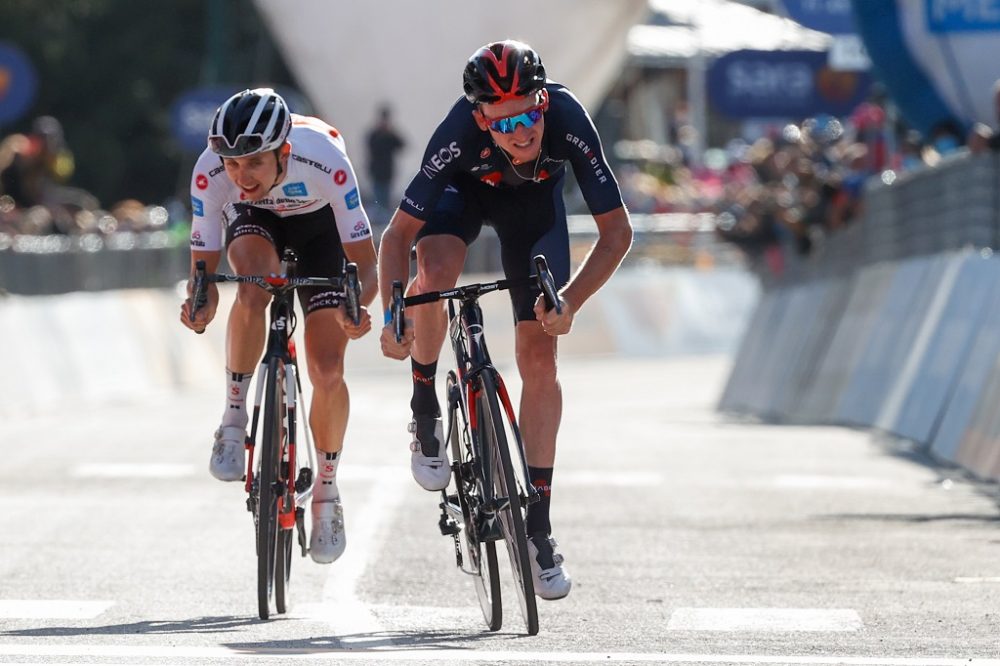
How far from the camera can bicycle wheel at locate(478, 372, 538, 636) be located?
799 cm

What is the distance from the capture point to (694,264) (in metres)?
37.5

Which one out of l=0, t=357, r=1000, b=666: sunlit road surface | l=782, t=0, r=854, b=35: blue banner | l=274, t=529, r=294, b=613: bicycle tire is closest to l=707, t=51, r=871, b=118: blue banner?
l=782, t=0, r=854, b=35: blue banner

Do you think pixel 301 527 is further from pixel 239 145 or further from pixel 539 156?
pixel 539 156

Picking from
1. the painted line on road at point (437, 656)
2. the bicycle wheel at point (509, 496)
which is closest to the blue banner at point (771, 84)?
the bicycle wheel at point (509, 496)

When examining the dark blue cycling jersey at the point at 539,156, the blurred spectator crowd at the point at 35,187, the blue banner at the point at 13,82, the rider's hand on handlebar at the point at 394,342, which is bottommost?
the blurred spectator crowd at the point at 35,187

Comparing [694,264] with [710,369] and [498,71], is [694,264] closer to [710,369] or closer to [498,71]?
[710,369]

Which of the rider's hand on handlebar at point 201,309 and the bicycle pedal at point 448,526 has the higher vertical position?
the rider's hand on handlebar at point 201,309

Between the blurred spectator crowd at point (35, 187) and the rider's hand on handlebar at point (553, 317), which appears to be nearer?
the rider's hand on handlebar at point (553, 317)

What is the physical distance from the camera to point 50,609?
8.80 meters

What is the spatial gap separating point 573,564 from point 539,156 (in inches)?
102

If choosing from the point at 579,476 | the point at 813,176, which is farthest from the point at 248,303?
the point at 813,176

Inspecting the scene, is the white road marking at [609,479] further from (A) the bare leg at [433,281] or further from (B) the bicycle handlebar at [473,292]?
(B) the bicycle handlebar at [473,292]

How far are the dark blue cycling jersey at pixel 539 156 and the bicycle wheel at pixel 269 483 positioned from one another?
0.96 metres

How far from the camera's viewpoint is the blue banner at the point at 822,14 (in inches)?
882
